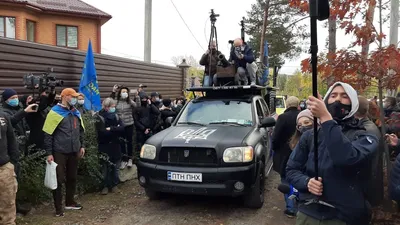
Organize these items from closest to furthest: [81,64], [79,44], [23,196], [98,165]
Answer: [23,196], [98,165], [81,64], [79,44]

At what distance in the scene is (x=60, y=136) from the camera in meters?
5.17

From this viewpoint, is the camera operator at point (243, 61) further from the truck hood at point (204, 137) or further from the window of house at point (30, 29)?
the window of house at point (30, 29)

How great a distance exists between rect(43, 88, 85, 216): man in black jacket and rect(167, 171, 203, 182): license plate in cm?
150

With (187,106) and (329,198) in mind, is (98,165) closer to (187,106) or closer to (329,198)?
(187,106)

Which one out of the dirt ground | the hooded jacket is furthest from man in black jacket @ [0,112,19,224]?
the hooded jacket

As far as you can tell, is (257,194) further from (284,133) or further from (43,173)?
(43,173)

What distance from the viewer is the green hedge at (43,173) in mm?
5164

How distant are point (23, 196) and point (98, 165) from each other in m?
1.50

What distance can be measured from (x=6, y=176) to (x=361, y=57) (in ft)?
14.6

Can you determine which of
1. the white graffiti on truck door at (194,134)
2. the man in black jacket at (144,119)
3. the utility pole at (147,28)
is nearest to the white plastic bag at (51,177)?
the white graffiti on truck door at (194,134)

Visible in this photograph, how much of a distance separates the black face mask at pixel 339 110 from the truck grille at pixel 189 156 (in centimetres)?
290

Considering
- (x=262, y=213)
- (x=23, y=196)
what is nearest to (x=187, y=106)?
(x=262, y=213)

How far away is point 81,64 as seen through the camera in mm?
8992

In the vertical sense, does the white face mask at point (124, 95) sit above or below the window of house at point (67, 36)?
below
